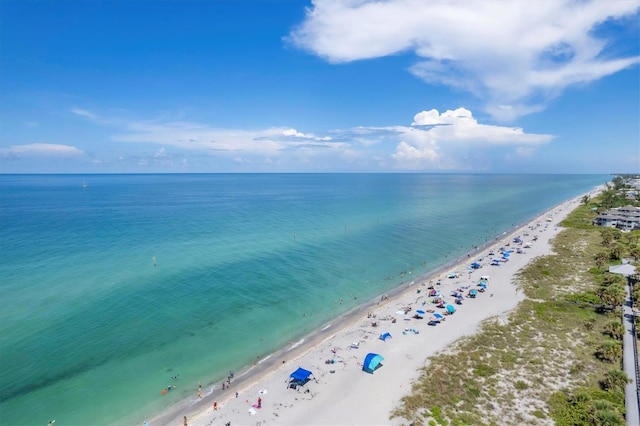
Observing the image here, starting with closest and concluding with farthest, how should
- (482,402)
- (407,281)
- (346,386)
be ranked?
(482,402)
(346,386)
(407,281)

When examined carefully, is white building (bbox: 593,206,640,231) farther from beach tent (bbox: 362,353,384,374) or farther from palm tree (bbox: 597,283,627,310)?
beach tent (bbox: 362,353,384,374)

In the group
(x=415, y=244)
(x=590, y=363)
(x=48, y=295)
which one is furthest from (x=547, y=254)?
(x=48, y=295)

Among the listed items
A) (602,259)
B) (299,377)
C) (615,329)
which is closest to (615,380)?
(615,329)

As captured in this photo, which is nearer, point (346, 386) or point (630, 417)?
point (630, 417)

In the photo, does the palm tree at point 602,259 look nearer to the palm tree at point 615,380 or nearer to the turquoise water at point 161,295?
the turquoise water at point 161,295

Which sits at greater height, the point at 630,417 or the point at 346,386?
the point at 630,417

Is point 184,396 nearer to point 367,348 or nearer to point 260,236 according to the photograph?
point 367,348

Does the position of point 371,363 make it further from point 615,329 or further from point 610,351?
point 615,329
